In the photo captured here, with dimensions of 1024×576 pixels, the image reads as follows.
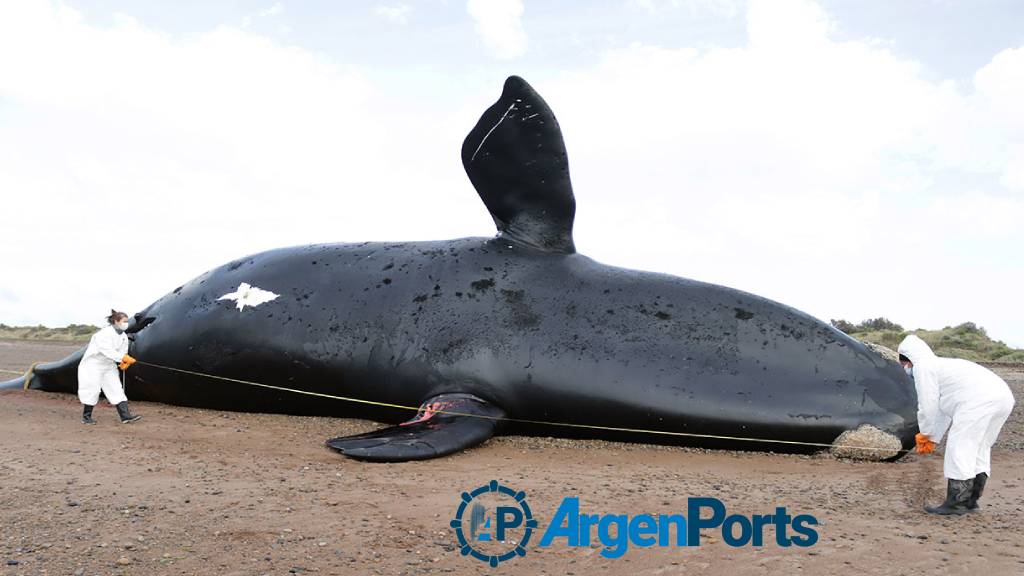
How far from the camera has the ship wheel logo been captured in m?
4.49

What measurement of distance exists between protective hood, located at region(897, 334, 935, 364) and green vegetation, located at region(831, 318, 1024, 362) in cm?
1731

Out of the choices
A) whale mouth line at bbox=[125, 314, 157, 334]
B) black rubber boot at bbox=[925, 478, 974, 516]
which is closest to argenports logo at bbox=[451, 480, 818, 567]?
black rubber boot at bbox=[925, 478, 974, 516]

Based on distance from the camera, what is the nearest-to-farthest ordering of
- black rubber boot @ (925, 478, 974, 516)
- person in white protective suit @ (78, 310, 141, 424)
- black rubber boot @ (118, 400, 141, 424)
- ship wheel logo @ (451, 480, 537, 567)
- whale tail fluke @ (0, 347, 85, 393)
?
1. ship wheel logo @ (451, 480, 537, 567)
2. black rubber boot @ (925, 478, 974, 516)
3. black rubber boot @ (118, 400, 141, 424)
4. person in white protective suit @ (78, 310, 141, 424)
5. whale tail fluke @ (0, 347, 85, 393)

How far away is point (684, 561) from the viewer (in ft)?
14.4

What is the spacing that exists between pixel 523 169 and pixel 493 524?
476 centimetres

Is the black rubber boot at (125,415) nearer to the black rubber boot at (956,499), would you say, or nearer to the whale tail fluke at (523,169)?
the whale tail fluke at (523,169)

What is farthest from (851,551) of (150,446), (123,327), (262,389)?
(123,327)

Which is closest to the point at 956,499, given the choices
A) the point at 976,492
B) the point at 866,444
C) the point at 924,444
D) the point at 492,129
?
the point at 976,492

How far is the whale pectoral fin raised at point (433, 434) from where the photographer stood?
685 cm

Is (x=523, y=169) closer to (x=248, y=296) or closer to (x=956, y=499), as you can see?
(x=248, y=296)

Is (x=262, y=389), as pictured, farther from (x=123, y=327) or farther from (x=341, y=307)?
(x=123, y=327)

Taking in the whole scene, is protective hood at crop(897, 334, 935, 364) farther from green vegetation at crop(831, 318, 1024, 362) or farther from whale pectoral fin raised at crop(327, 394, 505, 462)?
green vegetation at crop(831, 318, 1024, 362)

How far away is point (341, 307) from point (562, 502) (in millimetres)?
4677

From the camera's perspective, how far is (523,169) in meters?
8.84
